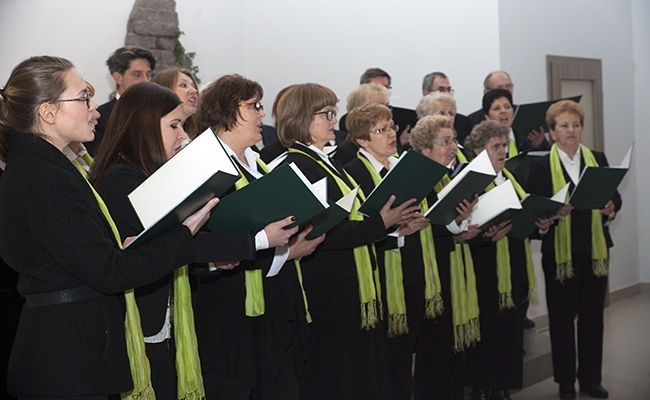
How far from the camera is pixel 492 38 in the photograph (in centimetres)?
719

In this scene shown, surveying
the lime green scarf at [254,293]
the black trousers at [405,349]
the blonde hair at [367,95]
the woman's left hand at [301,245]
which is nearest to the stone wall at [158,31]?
the blonde hair at [367,95]

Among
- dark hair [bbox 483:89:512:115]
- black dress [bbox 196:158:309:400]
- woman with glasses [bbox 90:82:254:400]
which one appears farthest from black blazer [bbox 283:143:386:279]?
dark hair [bbox 483:89:512:115]

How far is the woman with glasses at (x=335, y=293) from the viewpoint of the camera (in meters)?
3.77

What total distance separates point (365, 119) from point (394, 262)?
697 mm

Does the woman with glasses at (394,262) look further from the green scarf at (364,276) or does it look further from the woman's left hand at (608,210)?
the woman's left hand at (608,210)

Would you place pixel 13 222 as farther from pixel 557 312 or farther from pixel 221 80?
pixel 557 312

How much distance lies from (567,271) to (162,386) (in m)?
3.29

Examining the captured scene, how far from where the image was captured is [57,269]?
229 cm

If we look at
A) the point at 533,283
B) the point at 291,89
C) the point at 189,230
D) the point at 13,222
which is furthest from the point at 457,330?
the point at 13,222

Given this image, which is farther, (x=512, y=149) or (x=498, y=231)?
(x=512, y=149)

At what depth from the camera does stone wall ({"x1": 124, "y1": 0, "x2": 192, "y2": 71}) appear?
7.14m

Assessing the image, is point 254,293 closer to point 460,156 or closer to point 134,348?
point 134,348

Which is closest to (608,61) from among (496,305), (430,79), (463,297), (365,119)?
(430,79)

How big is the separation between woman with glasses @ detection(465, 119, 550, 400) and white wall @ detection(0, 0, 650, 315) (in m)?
2.30
